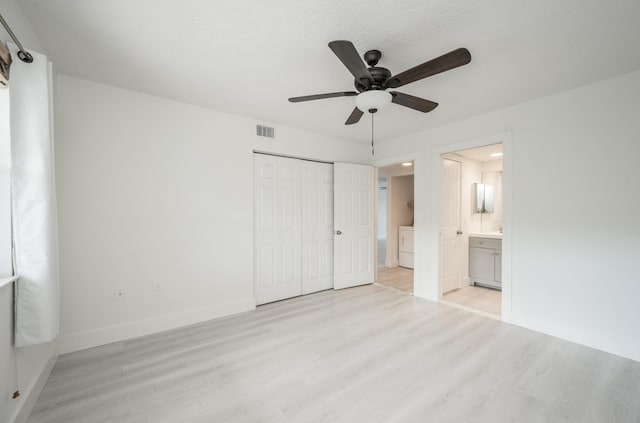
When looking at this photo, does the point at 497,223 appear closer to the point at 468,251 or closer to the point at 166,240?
the point at 468,251

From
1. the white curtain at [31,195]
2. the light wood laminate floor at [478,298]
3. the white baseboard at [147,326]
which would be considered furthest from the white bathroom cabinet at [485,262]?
the white curtain at [31,195]

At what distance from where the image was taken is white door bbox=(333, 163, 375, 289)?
4484 mm

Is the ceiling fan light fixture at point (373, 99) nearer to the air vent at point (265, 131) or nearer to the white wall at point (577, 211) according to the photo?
the air vent at point (265, 131)

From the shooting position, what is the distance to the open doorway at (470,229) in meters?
4.15

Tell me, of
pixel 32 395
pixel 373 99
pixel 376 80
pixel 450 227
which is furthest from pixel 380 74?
pixel 32 395

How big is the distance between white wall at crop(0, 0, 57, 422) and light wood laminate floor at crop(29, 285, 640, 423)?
6.9 inches

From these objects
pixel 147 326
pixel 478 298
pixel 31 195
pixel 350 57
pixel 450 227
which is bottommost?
pixel 478 298

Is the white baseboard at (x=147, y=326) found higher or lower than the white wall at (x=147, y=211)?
lower

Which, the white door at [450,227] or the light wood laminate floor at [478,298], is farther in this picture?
the white door at [450,227]

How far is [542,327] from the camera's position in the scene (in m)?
2.91

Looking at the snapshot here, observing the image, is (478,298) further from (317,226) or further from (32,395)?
(32,395)

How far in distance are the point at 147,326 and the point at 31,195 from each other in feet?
6.01

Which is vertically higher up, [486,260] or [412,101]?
[412,101]

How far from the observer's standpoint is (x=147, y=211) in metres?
2.89
